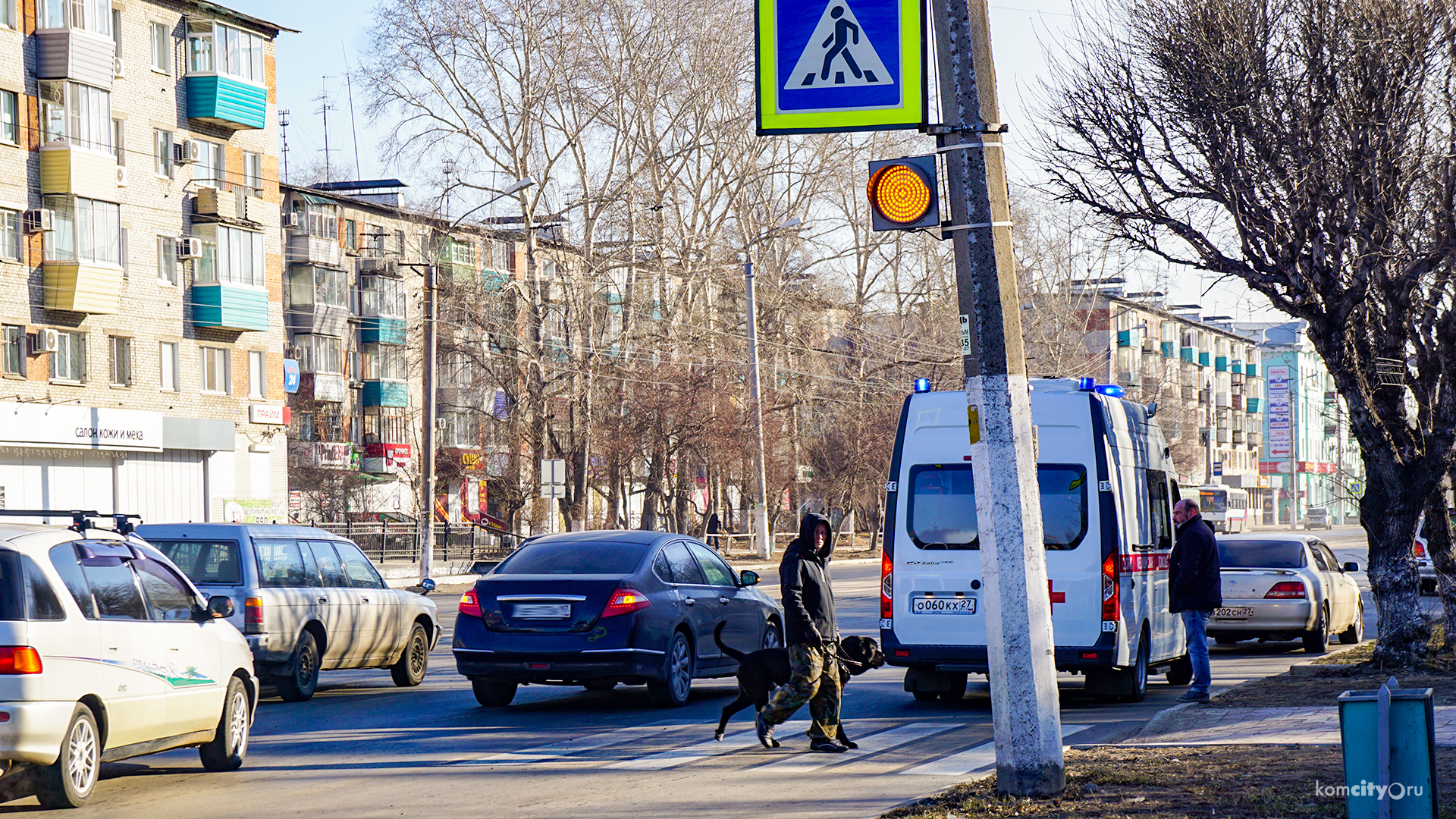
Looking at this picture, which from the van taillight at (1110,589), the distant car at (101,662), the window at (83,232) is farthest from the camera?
the window at (83,232)

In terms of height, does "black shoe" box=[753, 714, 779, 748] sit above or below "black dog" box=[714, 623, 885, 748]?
below

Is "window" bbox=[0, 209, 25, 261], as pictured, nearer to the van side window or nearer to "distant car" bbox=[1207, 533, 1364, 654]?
the van side window

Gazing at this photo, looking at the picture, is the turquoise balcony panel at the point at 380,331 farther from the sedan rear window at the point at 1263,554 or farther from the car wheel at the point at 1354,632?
the sedan rear window at the point at 1263,554

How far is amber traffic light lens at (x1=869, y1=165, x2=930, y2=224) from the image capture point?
327 inches

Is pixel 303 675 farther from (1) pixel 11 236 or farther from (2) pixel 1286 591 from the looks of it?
(1) pixel 11 236

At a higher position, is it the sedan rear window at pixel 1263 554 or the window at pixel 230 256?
the window at pixel 230 256

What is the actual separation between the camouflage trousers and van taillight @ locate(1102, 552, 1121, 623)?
3.29 meters

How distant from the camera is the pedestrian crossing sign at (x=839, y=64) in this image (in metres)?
8.58

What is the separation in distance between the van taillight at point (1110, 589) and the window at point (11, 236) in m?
35.0

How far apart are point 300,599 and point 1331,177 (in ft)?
33.4

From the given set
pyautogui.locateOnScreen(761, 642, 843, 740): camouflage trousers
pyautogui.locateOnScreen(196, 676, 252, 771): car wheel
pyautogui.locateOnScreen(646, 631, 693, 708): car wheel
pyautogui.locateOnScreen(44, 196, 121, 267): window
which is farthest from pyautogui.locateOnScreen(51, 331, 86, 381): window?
pyautogui.locateOnScreen(761, 642, 843, 740): camouflage trousers

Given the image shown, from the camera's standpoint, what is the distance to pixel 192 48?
4722 centimetres

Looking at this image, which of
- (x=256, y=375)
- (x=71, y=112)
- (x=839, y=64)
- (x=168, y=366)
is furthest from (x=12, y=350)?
(x=839, y=64)
